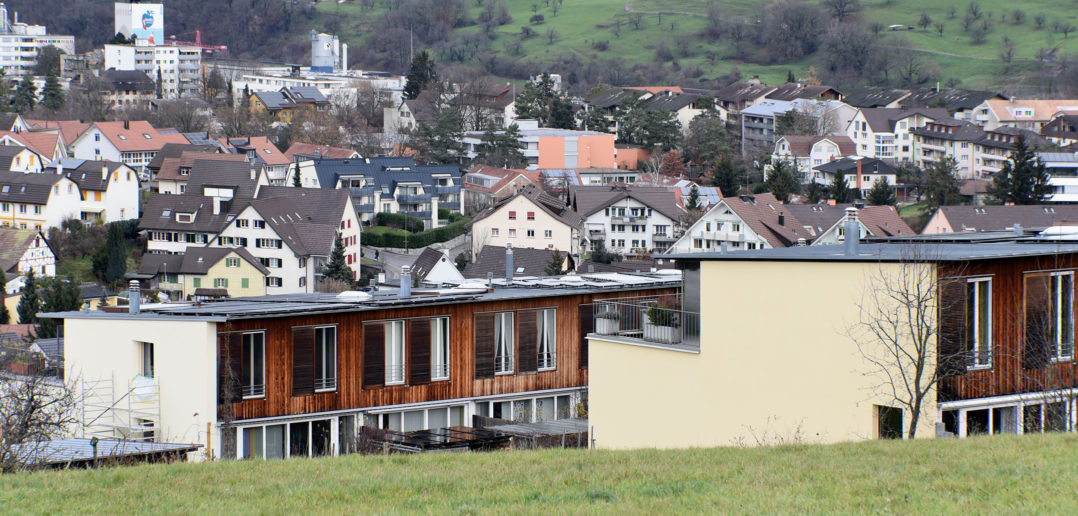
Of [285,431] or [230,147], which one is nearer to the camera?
[285,431]

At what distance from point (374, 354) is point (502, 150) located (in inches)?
2574

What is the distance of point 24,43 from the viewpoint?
132m

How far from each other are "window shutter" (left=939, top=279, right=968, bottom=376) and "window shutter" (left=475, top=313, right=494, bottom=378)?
6373 mm

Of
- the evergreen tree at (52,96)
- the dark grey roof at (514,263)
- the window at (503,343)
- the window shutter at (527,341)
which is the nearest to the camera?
the window at (503,343)

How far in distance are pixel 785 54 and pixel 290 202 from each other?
78.6 metres

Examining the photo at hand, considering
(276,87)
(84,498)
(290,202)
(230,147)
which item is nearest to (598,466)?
(84,498)

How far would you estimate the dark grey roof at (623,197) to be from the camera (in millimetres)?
62250

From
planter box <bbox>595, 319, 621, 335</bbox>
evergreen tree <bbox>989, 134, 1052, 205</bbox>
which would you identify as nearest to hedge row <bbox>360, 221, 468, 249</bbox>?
evergreen tree <bbox>989, 134, 1052, 205</bbox>

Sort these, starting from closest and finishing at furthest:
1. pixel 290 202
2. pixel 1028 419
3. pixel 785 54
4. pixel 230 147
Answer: pixel 1028 419 < pixel 290 202 < pixel 230 147 < pixel 785 54

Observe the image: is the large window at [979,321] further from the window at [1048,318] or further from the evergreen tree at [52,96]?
the evergreen tree at [52,96]

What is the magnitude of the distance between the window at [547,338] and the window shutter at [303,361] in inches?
118

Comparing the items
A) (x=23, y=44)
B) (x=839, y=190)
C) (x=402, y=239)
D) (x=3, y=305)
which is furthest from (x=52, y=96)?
(x=839, y=190)

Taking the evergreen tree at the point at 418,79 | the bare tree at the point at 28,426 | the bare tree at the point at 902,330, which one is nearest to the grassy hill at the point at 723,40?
the evergreen tree at the point at 418,79

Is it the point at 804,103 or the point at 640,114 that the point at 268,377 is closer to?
the point at 640,114
